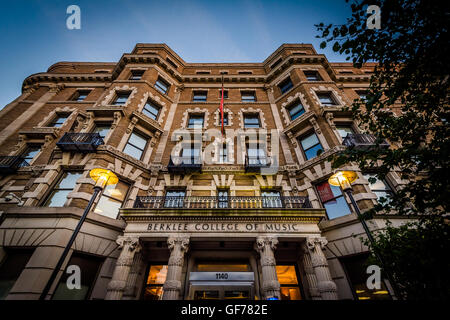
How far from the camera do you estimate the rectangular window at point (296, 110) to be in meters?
15.8

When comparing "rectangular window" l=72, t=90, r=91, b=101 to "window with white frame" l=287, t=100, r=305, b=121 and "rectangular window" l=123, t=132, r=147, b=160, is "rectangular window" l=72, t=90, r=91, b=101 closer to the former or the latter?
"rectangular window" l=123, t=132, r=147, b=160

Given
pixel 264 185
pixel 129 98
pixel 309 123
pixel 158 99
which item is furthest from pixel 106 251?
pixel 309 123

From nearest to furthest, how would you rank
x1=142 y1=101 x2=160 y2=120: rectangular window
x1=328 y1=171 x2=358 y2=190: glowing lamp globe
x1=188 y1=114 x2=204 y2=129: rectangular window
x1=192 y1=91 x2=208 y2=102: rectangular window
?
1. x1=328 y1=171 x2=358 y2=190: glowing lamp globe
2. x1=142 y1=101 x2=160 y2=120: rectangular window
3. x1=188 y1=114 x2=204 y2=129: rectangular window
4. x1=192 y1=91 x2=208 y2=102: rectangular window

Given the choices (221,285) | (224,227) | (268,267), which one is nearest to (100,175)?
(224,227)

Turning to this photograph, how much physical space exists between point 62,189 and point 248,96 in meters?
17.0

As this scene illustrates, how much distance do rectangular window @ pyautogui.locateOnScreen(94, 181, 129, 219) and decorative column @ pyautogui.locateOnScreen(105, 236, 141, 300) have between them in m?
2.55

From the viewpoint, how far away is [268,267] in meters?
7.81

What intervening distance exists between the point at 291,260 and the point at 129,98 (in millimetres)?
15402

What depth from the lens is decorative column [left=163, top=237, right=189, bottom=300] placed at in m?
7.11

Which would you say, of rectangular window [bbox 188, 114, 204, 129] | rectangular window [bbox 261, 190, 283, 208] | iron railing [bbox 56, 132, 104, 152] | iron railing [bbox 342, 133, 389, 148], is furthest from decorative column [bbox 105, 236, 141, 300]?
iron railing [bbox 342, 133, 389, 148]

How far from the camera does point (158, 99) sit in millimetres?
16594

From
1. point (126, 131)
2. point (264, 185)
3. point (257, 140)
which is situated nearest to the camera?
point (264, 185)

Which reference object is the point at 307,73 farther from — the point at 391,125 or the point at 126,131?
the point at 126,131

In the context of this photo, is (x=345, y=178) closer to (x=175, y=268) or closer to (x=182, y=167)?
(x=175, y=268)
